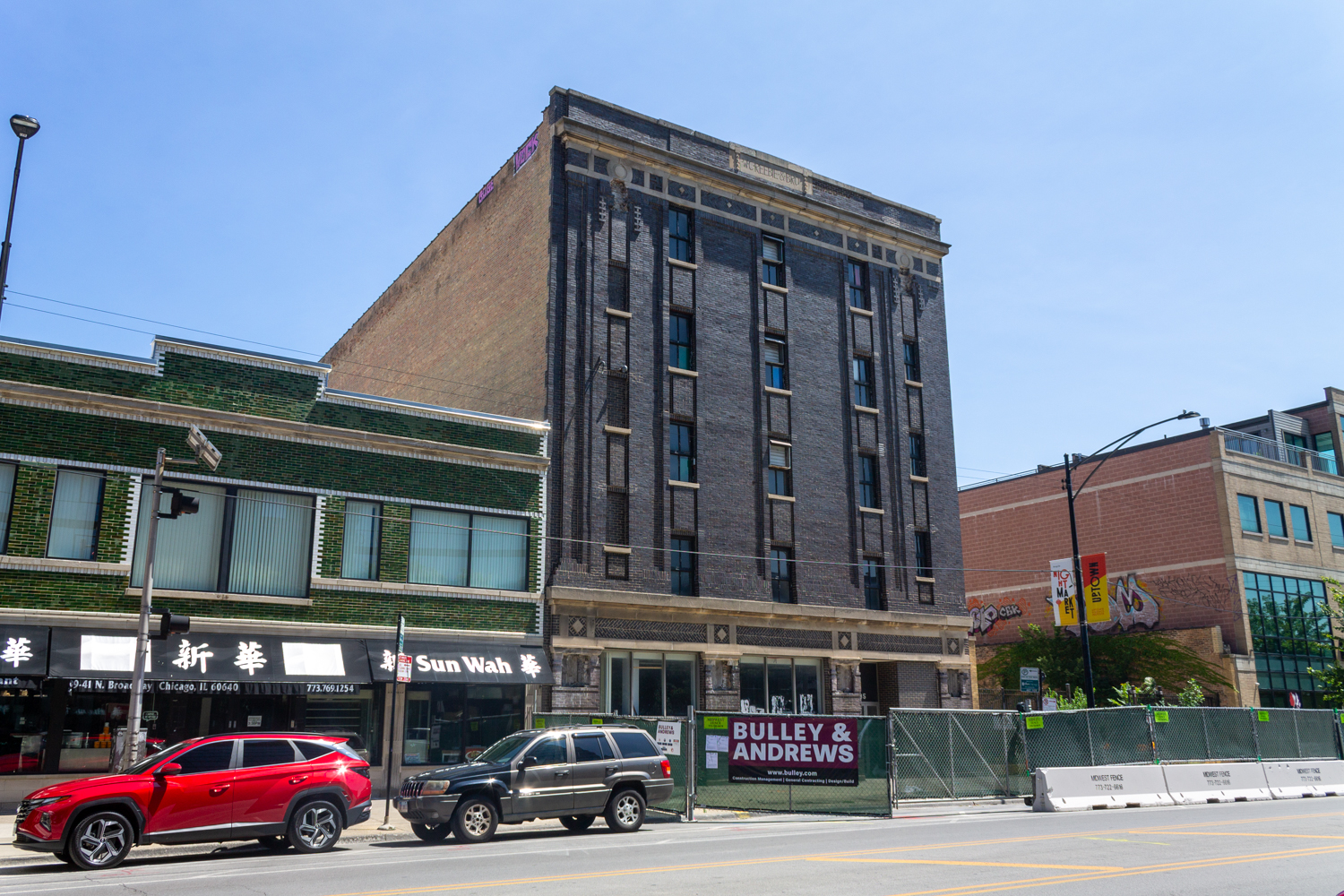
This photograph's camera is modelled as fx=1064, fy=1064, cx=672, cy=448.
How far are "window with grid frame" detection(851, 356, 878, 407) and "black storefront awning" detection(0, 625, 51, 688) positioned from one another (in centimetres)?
2607

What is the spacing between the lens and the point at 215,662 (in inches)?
914

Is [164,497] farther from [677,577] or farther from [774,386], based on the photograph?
[774,386]

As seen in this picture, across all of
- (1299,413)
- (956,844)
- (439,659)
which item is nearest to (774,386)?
(439,659)

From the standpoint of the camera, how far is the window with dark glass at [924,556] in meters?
37.6

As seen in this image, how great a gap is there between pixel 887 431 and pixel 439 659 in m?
18.8

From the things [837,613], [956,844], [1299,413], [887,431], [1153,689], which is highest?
[1299,413]

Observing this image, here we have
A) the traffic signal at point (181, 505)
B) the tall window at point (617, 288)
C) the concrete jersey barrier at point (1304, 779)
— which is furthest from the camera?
the tall window at point (617, 288)

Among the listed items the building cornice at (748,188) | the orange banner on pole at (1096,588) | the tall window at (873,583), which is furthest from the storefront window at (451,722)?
the orange banner on pole at (1096,588)

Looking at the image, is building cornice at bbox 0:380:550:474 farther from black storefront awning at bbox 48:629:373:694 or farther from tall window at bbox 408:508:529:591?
black storefront awning at bbox 48:629:373:694

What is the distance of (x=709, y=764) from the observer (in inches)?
873

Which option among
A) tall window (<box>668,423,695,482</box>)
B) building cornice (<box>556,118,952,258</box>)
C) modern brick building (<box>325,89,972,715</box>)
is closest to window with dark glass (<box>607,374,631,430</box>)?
modern brick building (<box>325,89,972,715</box>)

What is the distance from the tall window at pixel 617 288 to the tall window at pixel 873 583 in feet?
39.6

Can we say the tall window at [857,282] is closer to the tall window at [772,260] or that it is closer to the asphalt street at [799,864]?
the tall window at [772,260]

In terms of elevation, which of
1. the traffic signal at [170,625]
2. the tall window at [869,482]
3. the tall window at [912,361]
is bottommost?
the traffic signal at [170,625]
